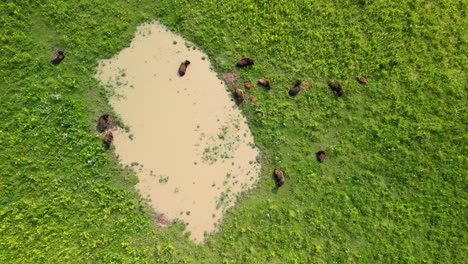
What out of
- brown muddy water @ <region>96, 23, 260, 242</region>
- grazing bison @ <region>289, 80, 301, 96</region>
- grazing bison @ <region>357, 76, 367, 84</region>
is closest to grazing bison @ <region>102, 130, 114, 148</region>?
brown muddy water @ <region>96, 23, 260, 242</region>

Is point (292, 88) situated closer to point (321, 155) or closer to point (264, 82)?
point (264, 82)

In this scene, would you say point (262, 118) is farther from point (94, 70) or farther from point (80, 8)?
point (80, 8)

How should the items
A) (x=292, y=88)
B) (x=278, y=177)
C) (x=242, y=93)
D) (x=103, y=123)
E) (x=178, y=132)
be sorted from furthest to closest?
1. (x=292, y=88)
2. (x=242, y=93)
3. (x=178, y=132)
4. (x=103, y=123)
5. (x=278, y=177)

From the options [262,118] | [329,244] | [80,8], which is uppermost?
[80,8]

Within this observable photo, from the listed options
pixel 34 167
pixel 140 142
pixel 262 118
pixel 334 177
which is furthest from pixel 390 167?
pixel 34 167

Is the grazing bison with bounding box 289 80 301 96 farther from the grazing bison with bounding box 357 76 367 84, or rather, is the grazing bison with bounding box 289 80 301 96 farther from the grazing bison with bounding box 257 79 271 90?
the grazing bison with bounding box 357 76 367 84

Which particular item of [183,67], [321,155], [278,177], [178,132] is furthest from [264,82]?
[178,132]
